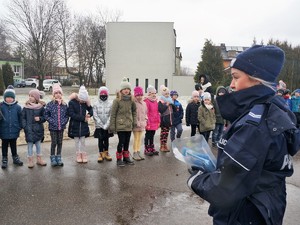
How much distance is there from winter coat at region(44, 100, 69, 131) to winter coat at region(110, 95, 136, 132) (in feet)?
3.56

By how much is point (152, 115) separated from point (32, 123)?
2916 millimetres

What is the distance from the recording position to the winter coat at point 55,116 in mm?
6895

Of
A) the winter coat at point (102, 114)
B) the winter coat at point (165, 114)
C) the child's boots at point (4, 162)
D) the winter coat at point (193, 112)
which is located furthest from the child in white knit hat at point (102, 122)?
the winter coat at point (193, 112)

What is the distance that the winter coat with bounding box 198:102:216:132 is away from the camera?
8.34 metres

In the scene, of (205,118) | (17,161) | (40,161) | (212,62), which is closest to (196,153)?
(40,161)

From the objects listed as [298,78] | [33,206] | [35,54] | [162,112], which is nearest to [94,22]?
[35,54]

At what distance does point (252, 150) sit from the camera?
5.37 feet

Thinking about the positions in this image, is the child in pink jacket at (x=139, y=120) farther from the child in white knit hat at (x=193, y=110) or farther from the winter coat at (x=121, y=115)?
the child in white knit hat at (x=193, y=110)

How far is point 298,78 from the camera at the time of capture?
989 inches

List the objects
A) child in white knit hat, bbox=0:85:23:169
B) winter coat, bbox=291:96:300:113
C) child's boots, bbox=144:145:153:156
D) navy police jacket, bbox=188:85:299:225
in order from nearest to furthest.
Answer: navy police jacket, bbox=188:85:299:225, child in white knit hat, bbox=0:85:23:169, child's boots, bbox=144:145:153:156, winter coat, bbox=291:96:300:113

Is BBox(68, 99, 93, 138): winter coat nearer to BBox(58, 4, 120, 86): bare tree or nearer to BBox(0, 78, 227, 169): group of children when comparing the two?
BBox(0, 78, 227, 169): group of children

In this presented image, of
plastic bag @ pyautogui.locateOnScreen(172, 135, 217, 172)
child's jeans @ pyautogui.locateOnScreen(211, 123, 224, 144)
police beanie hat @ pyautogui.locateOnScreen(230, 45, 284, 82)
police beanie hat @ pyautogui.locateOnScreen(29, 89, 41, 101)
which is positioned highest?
police beanie hat @ pyautogui.locateOnScreen(230, 45, 284, 82)

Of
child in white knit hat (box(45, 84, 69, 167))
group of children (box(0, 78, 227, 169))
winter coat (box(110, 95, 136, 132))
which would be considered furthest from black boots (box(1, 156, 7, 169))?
winter coat (box(110, 95, 136, 132))

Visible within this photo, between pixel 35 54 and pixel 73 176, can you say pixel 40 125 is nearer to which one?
pixel 73 176
